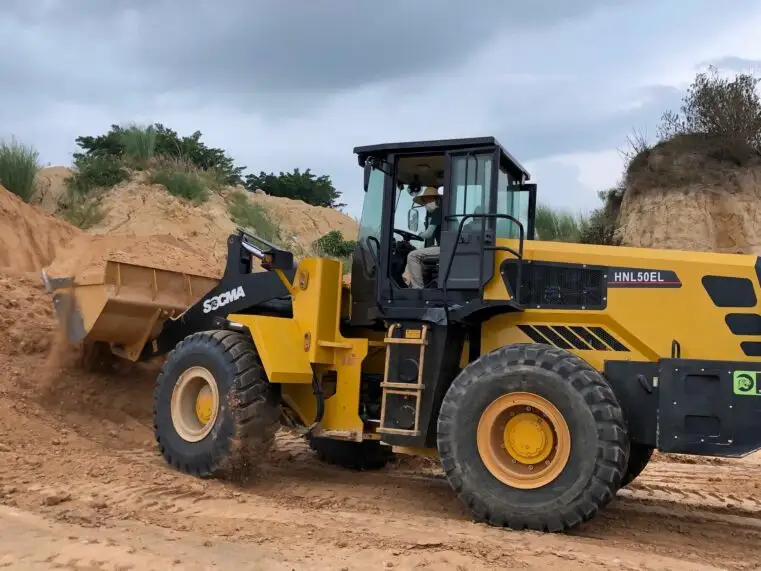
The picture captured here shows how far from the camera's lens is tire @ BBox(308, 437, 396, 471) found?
762 centimetres

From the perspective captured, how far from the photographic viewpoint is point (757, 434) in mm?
4891

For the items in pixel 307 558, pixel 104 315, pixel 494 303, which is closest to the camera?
pixel 307 558

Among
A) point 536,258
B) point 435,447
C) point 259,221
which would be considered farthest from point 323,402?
point 259,221

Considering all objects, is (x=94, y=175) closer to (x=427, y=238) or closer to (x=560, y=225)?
(x=560, y=225)

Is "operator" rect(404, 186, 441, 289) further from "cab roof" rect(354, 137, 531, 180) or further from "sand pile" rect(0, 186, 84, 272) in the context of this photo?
"sand pile" rect(0, 186, 84, 272)

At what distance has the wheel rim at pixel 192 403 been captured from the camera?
6531 mm

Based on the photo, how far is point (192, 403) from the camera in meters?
6.70

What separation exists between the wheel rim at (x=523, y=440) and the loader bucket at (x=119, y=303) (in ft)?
12.2

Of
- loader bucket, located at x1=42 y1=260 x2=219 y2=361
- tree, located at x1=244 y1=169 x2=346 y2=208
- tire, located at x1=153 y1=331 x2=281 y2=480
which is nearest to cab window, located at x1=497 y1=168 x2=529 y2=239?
tire, located at x1=153 y1=331 x2=281 y2=480

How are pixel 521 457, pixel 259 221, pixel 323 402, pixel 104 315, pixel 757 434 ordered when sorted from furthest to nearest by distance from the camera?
1. pixel 259 221
2. pixel 104 315
3. pixel 323 402
4. pixel 521 457
5. pixel 757 434

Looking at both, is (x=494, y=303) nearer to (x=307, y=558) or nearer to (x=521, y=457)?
(x=521, y=457)

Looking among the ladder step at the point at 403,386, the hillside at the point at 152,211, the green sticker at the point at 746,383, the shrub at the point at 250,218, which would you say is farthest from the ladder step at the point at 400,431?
the shrub at the point at 250,218

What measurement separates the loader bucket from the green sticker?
5.09 metres

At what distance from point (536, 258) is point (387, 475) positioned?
2880 mm
